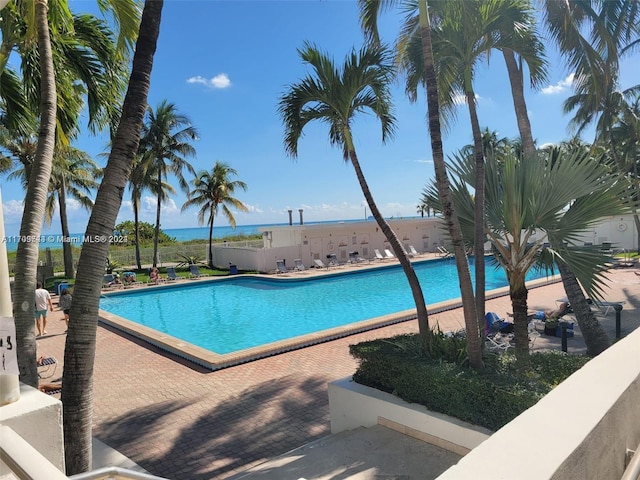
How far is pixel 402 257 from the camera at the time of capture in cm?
623

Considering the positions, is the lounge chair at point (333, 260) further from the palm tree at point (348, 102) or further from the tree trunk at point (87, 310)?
the tree trunk at point (87, 310)

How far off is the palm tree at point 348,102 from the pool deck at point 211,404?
243 cm

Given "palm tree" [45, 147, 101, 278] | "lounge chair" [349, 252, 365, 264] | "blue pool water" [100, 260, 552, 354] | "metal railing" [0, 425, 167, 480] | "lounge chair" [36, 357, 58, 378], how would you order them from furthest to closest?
1. "lounge chair" [349, 252, 365, 264]
2. "palm tree" [45, 147, 101, 278]
3. "blue pool water" [100, 260, 552, 354]
4. "lounge chair" [36, 357, 58, 378]
5. "metal railing" [0, 425, 167, 480]

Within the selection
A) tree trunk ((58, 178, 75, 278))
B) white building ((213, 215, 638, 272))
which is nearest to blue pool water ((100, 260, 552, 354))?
white building ((213, 215, 638, 272))

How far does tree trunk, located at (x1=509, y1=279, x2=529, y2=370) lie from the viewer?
5020 millimetres

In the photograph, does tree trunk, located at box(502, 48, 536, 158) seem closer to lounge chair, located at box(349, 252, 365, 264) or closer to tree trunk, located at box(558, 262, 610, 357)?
tree trunk, located at box(558, 262, 610, 357)

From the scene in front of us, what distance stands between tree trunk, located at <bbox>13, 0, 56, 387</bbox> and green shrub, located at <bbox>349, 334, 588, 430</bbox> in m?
3.78

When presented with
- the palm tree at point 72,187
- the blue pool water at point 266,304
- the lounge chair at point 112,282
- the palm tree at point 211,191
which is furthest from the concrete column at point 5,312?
the palm tree at point 211,191

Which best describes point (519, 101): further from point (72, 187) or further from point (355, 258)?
point (72, 187)

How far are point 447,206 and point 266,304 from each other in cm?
1331

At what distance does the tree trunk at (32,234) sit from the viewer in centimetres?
394

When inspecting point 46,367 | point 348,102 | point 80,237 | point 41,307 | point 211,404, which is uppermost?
point 348,102

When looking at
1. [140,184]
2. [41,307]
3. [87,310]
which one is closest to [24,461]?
[87,310]

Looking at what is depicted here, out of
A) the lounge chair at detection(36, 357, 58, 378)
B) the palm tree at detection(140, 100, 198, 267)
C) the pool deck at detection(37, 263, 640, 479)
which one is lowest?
the pool deck at detection(37, 263, 640, 479)
